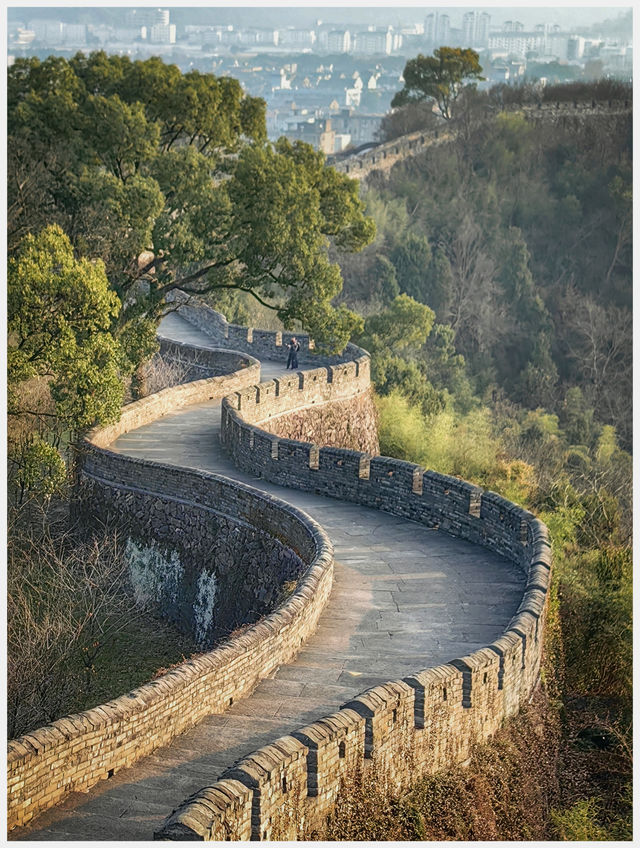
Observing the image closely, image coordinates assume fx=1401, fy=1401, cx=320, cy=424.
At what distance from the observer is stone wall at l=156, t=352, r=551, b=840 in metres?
8.88

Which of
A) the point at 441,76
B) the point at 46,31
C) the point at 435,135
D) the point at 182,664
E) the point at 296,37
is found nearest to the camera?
the point at 182,664

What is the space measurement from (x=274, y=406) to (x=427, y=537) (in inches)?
302

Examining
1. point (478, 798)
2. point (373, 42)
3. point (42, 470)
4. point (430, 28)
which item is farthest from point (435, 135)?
point (373, 42)

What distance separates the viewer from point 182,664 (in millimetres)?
11273

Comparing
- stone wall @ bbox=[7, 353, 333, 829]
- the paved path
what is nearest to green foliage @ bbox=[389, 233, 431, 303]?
stone wall @ bbox=[7, 353, 333, 829]

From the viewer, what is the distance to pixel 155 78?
83.3 ft

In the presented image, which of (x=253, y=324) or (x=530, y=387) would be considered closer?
(x=253, y=324)

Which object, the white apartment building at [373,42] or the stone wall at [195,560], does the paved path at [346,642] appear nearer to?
the stone wall at [195,560]

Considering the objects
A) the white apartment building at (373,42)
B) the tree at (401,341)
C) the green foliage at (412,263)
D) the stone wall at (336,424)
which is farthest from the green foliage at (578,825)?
the white apartment building at (373,42)

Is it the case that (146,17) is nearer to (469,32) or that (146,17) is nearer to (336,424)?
(469,32)

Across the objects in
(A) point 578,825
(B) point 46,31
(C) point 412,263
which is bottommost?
(A) point 578,825

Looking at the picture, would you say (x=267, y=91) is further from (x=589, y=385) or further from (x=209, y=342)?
(x=209, y=342)

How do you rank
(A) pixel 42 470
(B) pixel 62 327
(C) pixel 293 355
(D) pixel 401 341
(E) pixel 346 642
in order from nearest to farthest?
(E) pixel 346 642
(B) pixel 62 327
(A) pixel 42 470
(C) pixel 293 355
(D) pixel 401 341

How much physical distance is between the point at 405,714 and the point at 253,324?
26999 mm
